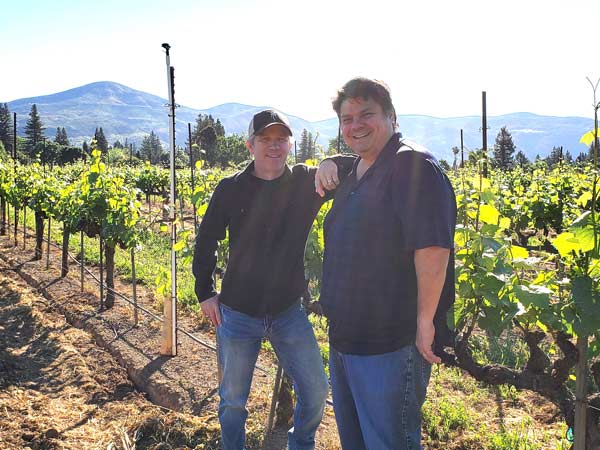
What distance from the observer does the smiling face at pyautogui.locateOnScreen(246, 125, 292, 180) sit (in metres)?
2.73

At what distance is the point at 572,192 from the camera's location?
965 centimetres

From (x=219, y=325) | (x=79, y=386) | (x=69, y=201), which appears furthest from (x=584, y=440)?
(x=69, y=201)

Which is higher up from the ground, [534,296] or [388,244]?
[388,244]

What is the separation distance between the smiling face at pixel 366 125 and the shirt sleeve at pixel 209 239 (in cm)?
104

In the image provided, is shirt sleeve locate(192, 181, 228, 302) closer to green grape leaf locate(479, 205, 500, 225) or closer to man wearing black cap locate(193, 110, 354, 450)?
man wearing black cap locate(193, 110, 354, 450)

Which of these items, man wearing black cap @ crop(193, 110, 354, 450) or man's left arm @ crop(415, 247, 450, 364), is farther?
man wearing black cap @ crop(193, 110, 354, 450)

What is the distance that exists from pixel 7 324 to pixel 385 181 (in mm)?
6245

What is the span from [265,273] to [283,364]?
532 millimetres

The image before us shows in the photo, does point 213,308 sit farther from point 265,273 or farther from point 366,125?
point 366,125

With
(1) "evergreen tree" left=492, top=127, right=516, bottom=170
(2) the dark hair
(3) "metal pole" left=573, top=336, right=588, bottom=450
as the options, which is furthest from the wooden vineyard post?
(1) "evergreen tree" left=492, top=127, right=516, bottom=170

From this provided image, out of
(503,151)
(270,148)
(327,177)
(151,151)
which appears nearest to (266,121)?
(270,148)

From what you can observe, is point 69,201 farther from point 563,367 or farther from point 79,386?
point 563,367

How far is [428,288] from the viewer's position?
179 cm

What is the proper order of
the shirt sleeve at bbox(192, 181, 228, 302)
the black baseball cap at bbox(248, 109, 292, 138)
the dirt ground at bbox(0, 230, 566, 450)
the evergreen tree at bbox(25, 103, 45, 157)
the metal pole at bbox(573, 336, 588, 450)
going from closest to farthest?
1. the metal pole at bbox(573, 336, 588, 450)
2. the black baseball cap at bbox(248, 109, 292, 138)
3. the shirt sleeve at bbox(192, 181, 228, 302)
4. the dirt ground at bbox(0, 230, 566, 450)
5. the evergreen tree at bbox(25, 103, 45, 157)
